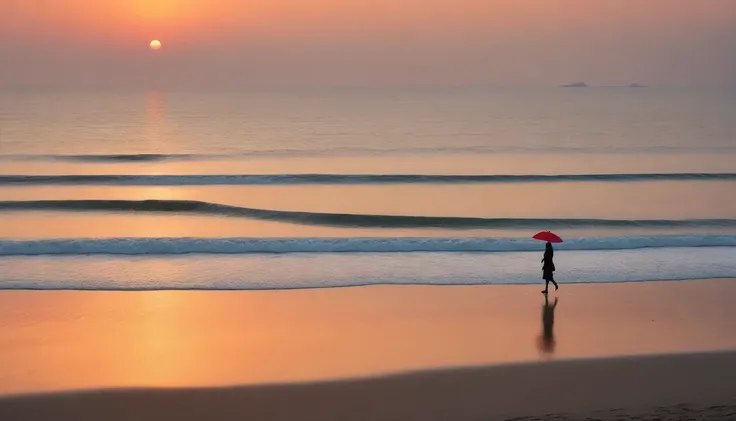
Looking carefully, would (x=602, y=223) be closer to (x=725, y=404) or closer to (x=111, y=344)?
(x=725, y=404)

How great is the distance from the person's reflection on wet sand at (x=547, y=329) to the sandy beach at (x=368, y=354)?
48 mm

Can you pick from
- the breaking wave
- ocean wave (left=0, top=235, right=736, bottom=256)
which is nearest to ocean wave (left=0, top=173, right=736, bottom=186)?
the breaking wave

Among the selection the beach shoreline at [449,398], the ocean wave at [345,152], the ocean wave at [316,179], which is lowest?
the beach shoreline at [449,398]

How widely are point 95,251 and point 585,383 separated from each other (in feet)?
38.3

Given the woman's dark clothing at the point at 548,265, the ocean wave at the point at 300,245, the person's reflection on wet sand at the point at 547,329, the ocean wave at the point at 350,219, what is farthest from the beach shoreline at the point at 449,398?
the ocean wave at the point at 350,219

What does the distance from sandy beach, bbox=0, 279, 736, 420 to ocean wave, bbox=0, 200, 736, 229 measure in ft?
25.2

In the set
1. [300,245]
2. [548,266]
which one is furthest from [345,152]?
[548,266]

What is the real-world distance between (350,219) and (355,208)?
1934mm

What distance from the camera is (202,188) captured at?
28.6m

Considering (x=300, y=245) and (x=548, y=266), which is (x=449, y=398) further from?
(x=300, y=245)

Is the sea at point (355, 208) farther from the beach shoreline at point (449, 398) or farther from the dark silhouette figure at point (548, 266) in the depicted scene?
the beach shoreline at point (449, 398)

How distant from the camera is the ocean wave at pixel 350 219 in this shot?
2155cm

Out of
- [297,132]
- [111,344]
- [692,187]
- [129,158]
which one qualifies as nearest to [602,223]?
[692,187]

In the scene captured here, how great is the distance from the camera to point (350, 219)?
22.1 m
